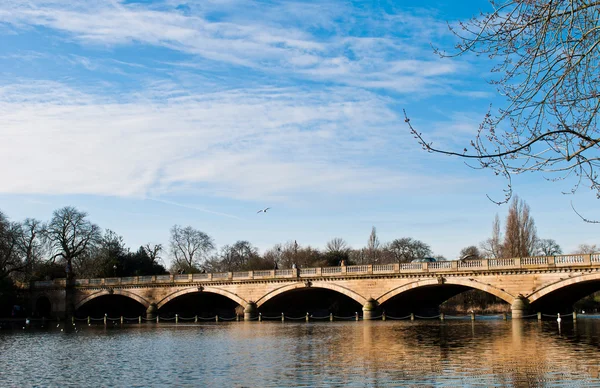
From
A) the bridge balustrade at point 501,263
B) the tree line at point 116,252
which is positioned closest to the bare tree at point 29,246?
the tree line at point 116,252

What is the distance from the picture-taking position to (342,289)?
54969 mm

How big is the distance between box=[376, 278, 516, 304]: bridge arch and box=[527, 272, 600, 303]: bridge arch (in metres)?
1.53

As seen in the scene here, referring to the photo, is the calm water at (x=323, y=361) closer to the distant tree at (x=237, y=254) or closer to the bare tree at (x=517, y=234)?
the bare tree at (x=517, y=234)

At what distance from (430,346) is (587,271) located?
66.5 ft

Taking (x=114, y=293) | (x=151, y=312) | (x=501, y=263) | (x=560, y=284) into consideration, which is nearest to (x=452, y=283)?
(x=501, y=263)

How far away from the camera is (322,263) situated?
271 feet

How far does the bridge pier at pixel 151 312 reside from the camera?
65938mm

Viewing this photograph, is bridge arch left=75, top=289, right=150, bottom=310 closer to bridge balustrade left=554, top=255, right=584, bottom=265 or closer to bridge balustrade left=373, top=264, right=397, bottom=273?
bridge balustrade left=373, top=264, right=397, bottom=273

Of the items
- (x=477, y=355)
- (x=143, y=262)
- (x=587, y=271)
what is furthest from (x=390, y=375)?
(x=143, y=262)

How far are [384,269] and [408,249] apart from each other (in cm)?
6138

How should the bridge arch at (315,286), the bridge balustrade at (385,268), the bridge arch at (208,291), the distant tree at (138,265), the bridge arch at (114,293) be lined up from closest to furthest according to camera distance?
1. the bridge balustrade at (385,268)
2. the bridge arch at (315,286)
3. the bridge arch at (208,291)
4. the bridge arch at (114,293)
5. the distant tree at (138,265)

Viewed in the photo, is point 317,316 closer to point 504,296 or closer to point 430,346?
point 504,296

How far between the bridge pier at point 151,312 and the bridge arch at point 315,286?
12.6m

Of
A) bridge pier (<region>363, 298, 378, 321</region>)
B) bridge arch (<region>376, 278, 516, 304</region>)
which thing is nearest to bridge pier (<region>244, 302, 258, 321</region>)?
bridge pier (<region>363, 298, 378, 321</region>)
